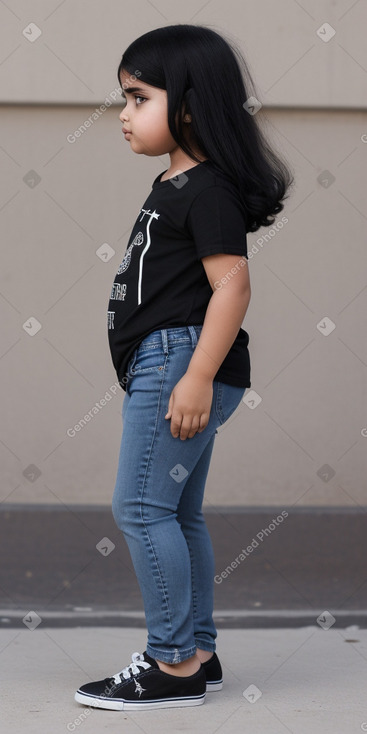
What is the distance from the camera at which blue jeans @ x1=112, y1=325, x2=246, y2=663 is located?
2.57 metres

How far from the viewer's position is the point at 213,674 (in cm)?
284

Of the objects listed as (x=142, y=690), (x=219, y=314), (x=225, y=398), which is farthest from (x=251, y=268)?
(x=142, y=690)

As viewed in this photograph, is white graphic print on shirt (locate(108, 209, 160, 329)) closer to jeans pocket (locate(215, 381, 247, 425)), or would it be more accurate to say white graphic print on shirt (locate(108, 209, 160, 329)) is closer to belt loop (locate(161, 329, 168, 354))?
belt loop (locate(161, 329, 168, 354))

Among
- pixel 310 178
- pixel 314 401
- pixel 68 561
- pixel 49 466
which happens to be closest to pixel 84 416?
pixel 49 466

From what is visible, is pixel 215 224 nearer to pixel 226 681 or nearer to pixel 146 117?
pixel 146 117

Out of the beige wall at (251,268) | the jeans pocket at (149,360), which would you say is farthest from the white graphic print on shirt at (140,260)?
the beige wall at (251,268)

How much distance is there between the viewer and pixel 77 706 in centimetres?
270

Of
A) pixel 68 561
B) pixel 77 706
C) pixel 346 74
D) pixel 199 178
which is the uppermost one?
pixel 346 74

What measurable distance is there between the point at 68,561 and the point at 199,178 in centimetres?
218

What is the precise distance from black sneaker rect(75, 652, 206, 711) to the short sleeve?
1061mm

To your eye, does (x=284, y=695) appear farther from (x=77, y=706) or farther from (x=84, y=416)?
(x=84, y=416)

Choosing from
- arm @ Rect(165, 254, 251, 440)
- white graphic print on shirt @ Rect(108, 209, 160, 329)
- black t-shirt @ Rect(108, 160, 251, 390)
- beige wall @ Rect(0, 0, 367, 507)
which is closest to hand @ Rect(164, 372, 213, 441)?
arm @ Rect(165, 254, 251, 440)

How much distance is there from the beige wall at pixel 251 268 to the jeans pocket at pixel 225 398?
174cm

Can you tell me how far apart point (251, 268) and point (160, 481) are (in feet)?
6.60
